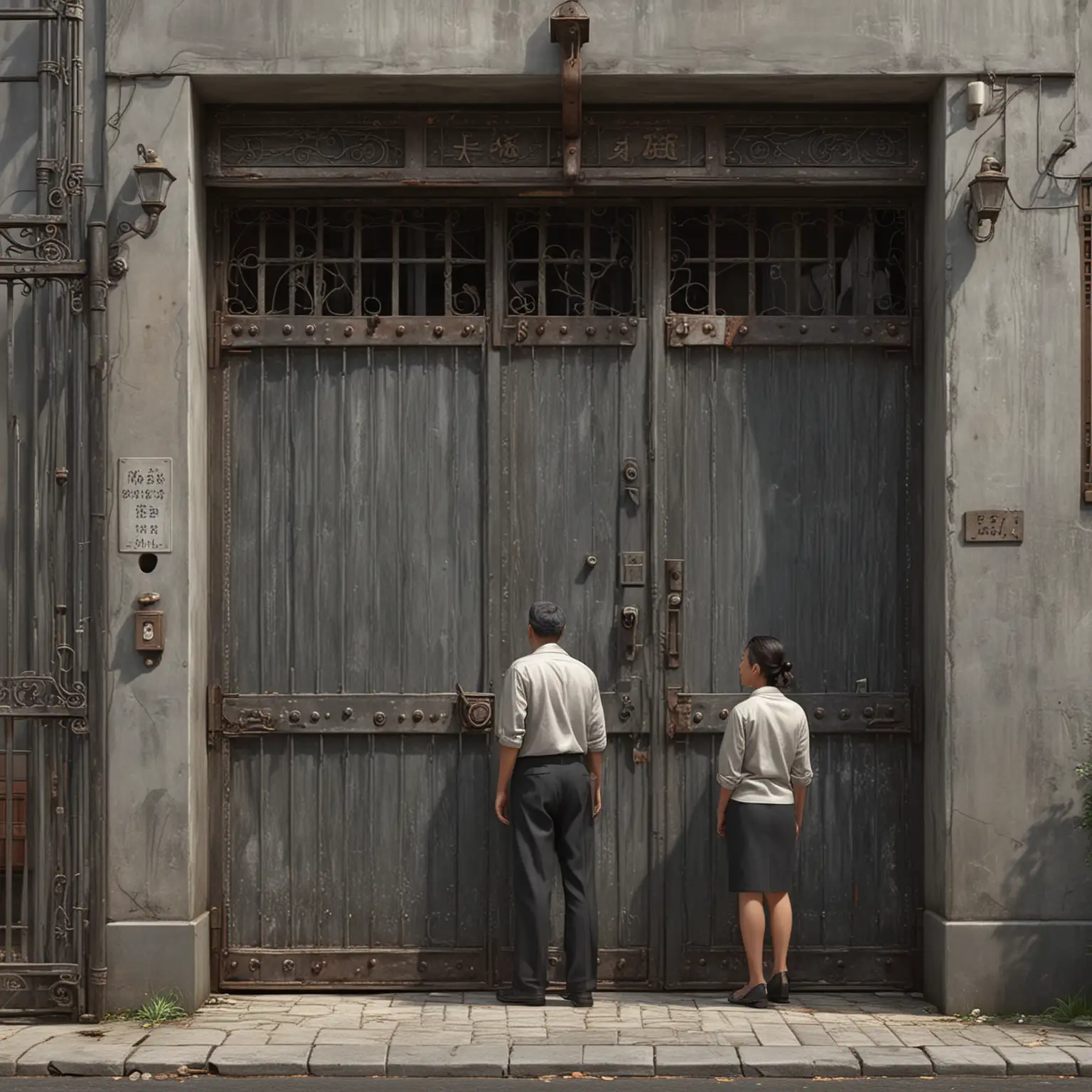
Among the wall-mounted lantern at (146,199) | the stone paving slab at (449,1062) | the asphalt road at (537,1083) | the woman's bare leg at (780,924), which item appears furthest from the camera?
the woman's bare leg at (780,924)

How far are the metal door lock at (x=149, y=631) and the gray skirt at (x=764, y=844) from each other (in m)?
2.77

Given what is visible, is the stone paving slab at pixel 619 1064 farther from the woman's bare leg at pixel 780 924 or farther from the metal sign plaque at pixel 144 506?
the metal sign plaque at pixel 144 506

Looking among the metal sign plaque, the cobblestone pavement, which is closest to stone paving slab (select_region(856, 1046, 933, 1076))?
the cobblestone pavement

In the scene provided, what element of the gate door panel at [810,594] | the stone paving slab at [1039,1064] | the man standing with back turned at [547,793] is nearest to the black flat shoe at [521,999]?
the man standing with back turned at [547,793]

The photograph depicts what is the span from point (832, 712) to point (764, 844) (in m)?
0.84

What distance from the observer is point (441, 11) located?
8.89 metres

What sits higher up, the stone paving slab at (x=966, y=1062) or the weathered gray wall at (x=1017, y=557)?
the weathered gray wall at (x=1017, y=557)

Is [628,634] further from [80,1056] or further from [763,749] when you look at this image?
[80,1056]

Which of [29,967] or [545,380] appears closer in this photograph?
[29,967]

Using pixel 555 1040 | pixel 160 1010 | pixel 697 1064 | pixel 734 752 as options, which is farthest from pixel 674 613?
pixel 160 1010

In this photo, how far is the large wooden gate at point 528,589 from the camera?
9.30 meters

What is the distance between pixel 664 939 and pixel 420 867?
4.05 ft

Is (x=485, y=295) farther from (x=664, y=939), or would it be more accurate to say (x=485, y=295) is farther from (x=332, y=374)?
(x=664, y=939)

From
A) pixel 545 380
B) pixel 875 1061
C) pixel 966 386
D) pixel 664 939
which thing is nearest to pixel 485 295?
pixel 545 380
